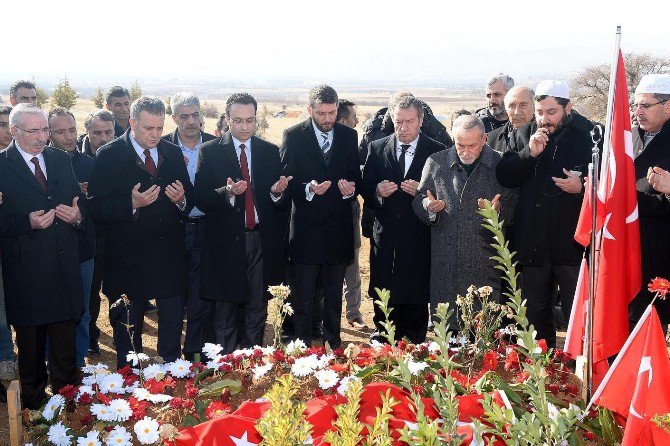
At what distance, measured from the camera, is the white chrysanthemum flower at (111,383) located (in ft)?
11.9

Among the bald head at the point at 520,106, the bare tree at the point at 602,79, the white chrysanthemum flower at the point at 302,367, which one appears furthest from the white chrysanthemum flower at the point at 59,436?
the bare tree at the point at 602,79

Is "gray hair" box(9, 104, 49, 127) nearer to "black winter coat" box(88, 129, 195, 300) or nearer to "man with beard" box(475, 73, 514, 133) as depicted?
"black winter coat" box(88, 129, 195, 300)

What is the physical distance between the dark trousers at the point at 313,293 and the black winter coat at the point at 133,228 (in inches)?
46.3

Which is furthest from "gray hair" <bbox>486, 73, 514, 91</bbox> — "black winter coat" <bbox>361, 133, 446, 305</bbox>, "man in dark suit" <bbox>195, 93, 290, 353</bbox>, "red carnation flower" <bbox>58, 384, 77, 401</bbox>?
"red carnation flower" <bbox>58, 384, 77, 401</bbox>

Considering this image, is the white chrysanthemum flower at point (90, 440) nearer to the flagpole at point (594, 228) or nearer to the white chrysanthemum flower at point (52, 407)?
the white chrysanthemum flower at point (52, 407)

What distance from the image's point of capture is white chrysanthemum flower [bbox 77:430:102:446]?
314 cm

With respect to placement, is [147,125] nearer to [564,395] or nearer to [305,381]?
[305,381]

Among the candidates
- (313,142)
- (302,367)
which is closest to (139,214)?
(313,142)

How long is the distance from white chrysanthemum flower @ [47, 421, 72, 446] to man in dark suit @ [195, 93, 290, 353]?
8.40ft

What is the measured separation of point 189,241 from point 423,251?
1.99m

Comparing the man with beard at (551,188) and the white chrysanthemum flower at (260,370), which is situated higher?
the man with beard at (551,188)

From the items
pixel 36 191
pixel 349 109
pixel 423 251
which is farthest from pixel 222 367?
pixel 349 109

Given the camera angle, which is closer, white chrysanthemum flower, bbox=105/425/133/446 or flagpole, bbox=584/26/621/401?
white chrysanthemum flower, bbox=105/425/133/446

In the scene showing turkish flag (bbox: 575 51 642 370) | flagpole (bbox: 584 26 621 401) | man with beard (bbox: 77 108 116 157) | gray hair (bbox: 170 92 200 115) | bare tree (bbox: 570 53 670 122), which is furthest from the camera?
bare tree (bbox: 570 53 670 122)
